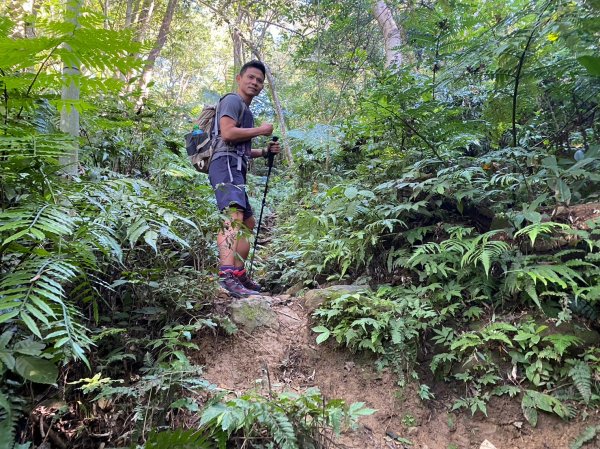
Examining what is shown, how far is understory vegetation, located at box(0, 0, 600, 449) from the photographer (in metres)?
1.69

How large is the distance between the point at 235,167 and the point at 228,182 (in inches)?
8.1

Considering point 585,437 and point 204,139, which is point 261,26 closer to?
point 204,139

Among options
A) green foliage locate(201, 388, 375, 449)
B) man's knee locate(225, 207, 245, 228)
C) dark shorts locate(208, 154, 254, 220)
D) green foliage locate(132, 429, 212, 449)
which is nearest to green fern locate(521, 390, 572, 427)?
green foliage locate(201, 388, 375, 449)

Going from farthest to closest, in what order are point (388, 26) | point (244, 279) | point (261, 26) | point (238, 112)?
1. point (261, 26)
2. point (388, 26)
3. point (244, 279)
4. point (238, 112)

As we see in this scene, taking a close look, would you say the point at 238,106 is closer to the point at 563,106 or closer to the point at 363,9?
the point at 563,106

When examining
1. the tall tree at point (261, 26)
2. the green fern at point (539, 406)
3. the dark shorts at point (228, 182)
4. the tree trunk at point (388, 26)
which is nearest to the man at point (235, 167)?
the dark shorts at point (228, 182)

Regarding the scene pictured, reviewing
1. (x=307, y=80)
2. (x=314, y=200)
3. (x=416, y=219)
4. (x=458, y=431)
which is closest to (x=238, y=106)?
(x=416, y=219)

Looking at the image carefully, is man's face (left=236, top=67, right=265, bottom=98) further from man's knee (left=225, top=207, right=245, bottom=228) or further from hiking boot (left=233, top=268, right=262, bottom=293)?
hiking boot (left=233, top=268, right=262, bottom=293)

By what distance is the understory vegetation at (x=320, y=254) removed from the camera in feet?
5.55

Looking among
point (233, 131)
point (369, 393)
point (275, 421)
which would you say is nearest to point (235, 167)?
point (233, 131)

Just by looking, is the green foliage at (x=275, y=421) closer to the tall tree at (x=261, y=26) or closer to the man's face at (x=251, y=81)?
the man's face at (x=251, y=81)

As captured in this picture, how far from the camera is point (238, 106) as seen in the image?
3992 millimetres

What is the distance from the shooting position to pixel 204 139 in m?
4.18

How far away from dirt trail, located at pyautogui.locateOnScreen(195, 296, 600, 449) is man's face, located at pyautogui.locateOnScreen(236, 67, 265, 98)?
265cm
